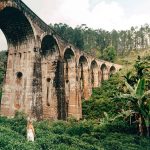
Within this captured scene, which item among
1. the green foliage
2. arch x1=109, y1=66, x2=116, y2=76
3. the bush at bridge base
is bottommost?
the bush at bridge base

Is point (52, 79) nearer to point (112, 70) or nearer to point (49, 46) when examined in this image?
point (49, 46)

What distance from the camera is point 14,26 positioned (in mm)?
23188

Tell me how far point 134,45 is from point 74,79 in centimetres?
6296

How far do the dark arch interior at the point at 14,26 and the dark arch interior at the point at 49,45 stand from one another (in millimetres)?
4261

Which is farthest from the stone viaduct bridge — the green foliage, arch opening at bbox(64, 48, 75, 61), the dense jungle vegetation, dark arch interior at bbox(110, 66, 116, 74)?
dark arch interior at bbox(110, 66, 116, 74)

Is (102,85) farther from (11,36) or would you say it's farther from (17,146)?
(17,146)

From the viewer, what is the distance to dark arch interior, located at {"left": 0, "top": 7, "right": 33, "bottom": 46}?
72.2 ft

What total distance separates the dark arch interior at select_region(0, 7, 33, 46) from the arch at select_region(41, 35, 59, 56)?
14.0 feet

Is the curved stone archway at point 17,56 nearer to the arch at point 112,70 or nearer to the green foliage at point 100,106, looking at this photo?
the green foliage at point 100,106

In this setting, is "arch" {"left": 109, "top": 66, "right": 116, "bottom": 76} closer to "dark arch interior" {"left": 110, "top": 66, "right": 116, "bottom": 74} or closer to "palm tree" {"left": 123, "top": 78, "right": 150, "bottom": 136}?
"dark arch interior" {"left": 110, "top": 66, "right": 116, "bottom": 74}

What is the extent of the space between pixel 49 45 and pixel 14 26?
23.3 feet

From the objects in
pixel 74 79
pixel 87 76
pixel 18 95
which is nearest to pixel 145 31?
pixel 87 76

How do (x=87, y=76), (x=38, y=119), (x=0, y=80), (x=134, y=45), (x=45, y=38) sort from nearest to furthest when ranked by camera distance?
(x=38, y=119) < (x=45, y=38) < (x=87, y=76) < (x=0, y=80) < (x=134, y=45)

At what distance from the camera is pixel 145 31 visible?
9488 centimetres
